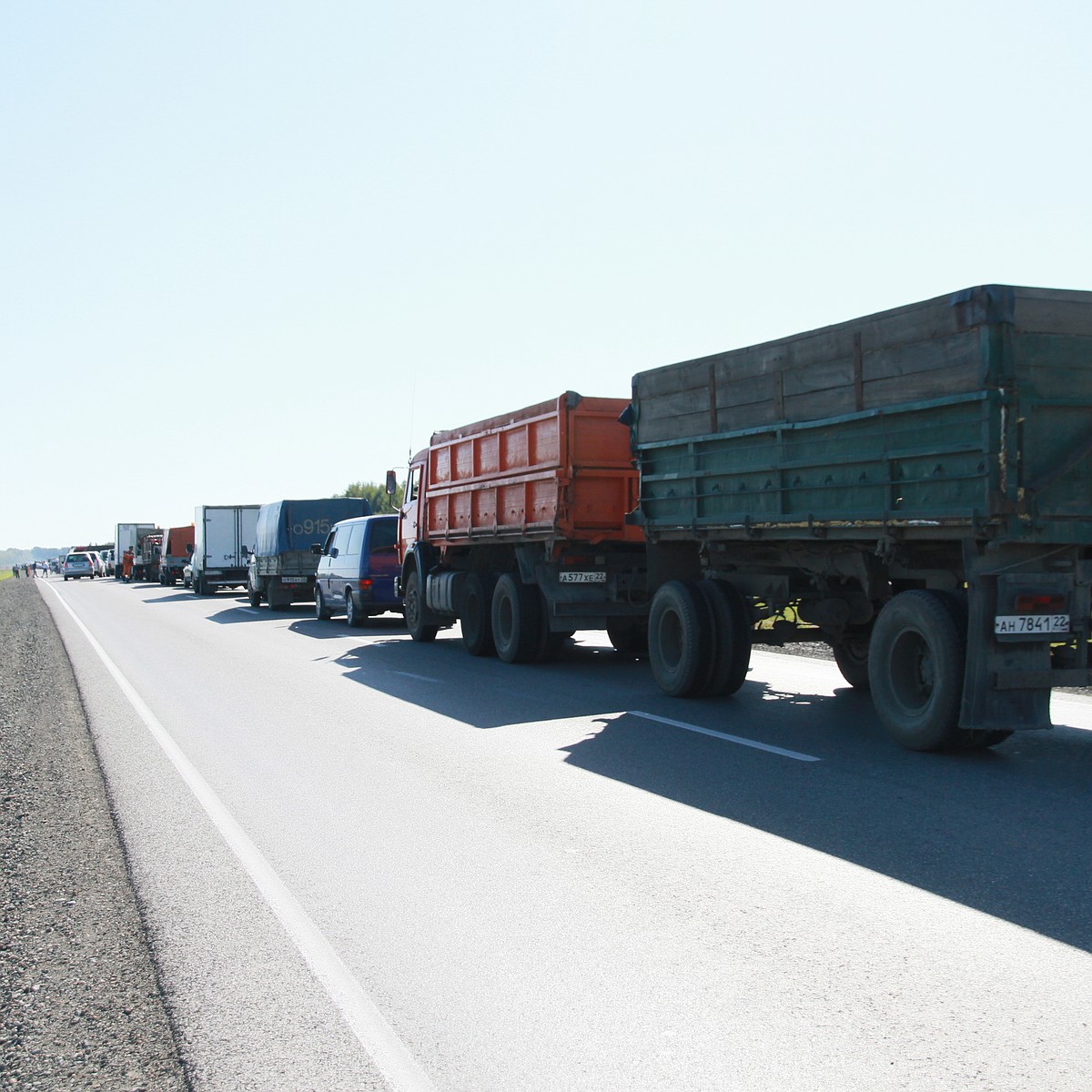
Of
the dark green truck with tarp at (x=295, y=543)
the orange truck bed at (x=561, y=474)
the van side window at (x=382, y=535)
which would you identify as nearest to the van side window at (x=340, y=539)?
the van side window at (x=382, y=535)

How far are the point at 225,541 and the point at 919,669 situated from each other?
1348 inches

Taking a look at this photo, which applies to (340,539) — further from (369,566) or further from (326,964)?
(326,964)

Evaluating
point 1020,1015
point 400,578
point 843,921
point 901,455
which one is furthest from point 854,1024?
point 400,578

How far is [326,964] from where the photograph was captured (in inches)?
177

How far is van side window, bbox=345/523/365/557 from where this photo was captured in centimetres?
2383

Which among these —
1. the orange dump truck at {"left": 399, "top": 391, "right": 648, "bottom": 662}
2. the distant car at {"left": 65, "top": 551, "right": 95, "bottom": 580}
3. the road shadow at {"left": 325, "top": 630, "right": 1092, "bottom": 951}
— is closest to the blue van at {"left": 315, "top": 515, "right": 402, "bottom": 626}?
the orange dump truck at {"left": 399, "top": 391, "right": 648, "bottom": 662}

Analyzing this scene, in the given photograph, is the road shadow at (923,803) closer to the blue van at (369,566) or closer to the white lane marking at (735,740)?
the white lane marking at (735,740)

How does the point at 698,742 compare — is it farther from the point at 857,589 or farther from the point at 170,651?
the point at 170,651

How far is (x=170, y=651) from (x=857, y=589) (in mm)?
11465

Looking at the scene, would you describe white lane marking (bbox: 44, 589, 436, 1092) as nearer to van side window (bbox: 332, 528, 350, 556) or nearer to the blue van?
the blue van

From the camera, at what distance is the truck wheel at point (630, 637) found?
15836mm

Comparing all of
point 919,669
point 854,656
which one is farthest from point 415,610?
point 919,669

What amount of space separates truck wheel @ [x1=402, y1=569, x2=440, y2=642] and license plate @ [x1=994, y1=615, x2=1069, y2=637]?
12.7 meters

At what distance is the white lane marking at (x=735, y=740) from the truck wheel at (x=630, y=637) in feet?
16.0
